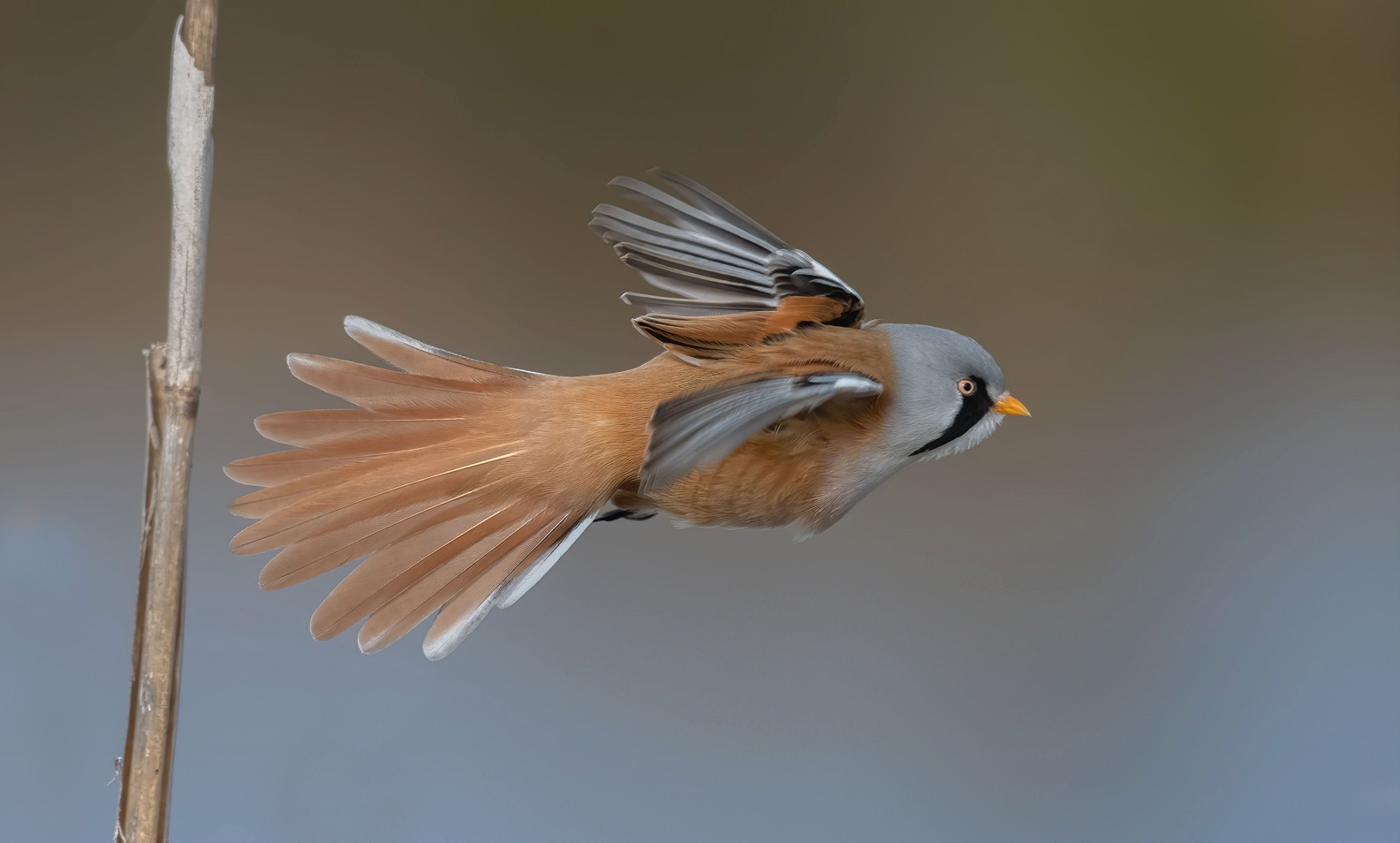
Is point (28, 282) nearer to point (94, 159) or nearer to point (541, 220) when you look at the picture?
point (94, 159)

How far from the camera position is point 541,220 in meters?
1.67

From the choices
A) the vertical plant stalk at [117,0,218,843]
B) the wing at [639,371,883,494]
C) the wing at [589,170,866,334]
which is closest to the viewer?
the wing at [639,371,883,494]

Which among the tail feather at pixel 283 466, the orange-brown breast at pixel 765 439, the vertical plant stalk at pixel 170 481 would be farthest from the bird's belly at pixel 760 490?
the vertical plant stalk at pixel 170 481

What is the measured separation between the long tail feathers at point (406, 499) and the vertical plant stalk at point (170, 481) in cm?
6

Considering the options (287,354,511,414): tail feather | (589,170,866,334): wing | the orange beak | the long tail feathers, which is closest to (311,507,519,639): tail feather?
the long tail feathers

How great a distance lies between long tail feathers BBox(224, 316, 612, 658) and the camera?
0.84 metres

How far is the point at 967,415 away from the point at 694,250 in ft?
1.09

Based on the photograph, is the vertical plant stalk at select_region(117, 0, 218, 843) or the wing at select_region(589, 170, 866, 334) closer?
the vertical plant stalk at select_region(117, 0, 218, 843)

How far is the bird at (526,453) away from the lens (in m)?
0.84

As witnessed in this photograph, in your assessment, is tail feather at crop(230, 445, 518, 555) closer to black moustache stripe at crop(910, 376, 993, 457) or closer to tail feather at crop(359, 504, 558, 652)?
tail feather at crop(359, 504, 558, 652)

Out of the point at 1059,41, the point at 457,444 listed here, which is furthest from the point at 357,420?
the point at 1059,41

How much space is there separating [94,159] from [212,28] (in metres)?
0.72

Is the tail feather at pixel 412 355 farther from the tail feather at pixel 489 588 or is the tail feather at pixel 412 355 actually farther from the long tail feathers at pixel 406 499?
the tail feather at pixel 489 588

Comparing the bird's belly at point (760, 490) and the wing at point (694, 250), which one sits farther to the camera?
the wing at point (694, 250)
